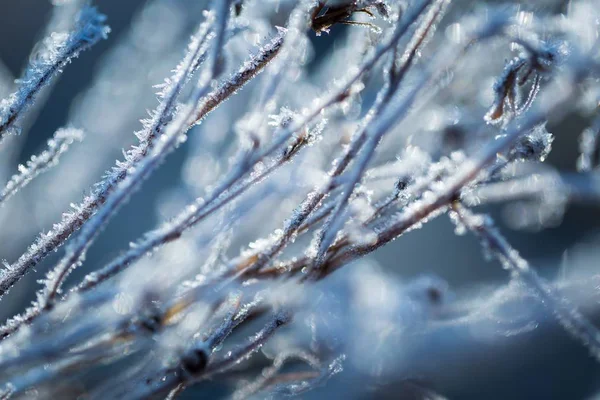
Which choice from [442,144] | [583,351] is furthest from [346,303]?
[583,351]

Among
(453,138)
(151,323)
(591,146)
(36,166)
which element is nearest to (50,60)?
(36,166)

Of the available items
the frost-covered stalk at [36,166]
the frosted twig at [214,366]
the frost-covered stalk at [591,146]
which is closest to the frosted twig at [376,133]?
the frosted twig at [214,366]

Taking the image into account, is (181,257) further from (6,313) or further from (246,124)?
(6,313)

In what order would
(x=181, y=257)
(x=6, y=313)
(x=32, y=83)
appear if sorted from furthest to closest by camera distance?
(x=6, y=313), (x=32, y=83), (x=181, y=257)

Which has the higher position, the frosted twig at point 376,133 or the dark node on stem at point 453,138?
the dark node on stem at point 453,138

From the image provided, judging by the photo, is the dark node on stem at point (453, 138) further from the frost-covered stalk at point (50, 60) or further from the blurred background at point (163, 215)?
the frost-covered stalk at point (50, 60)

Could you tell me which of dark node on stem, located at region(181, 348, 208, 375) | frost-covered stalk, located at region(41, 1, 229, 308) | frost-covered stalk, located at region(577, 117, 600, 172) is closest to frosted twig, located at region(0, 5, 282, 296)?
frost-covered stalk, located at region(41, 1, 229, 308)
